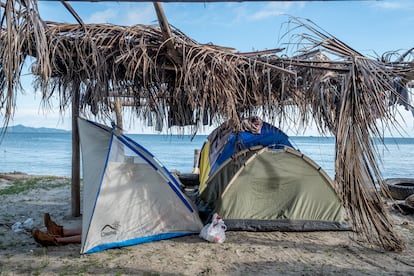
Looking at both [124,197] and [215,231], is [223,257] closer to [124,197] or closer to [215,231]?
[215,231]

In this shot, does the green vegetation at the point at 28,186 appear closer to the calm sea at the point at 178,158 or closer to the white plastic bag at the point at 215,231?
the calm sea at the point at 178,158

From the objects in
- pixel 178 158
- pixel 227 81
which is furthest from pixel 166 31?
pixel 178 158

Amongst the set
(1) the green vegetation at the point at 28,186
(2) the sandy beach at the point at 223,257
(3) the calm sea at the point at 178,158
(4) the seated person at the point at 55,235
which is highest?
(4) the seated person at the point at 55,235

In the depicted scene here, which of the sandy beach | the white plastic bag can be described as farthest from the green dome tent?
the white plastic bag

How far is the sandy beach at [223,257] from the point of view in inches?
146

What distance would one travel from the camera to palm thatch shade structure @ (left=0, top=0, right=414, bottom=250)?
383cm

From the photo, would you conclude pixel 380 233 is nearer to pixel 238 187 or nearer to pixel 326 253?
pixel 326 253

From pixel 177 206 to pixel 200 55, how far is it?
1978mm

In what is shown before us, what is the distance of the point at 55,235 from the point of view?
448 cm

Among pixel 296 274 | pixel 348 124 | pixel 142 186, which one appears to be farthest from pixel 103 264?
pixel 348 124

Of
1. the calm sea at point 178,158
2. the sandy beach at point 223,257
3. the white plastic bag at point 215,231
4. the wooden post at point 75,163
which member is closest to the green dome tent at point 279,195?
the sandy beach at point 223,257

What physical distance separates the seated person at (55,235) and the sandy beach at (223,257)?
0.07 m

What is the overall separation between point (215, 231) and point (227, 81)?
6.25 ft

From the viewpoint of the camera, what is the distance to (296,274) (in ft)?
12.0
